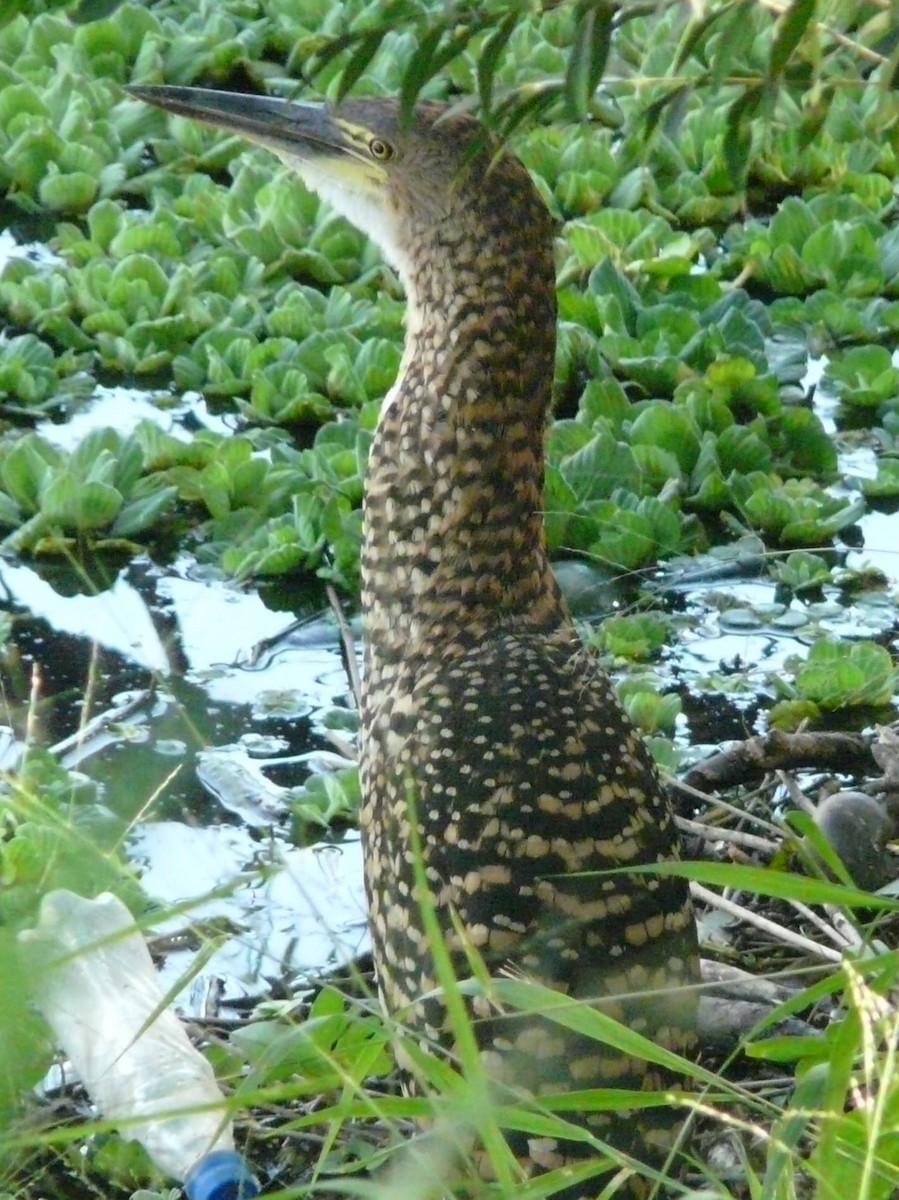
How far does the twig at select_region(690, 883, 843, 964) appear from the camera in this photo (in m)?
2.92

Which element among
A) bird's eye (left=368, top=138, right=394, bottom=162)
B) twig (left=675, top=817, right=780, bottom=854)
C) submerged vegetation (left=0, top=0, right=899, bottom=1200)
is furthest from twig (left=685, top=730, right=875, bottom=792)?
bird's eye (left=368, top=138, right=394, bottom=162)

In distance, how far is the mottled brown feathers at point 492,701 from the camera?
2.37 metres

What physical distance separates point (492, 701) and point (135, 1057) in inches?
27.5

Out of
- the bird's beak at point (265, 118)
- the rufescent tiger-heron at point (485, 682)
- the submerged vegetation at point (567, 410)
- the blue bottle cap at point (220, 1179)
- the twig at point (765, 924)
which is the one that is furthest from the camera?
the bird's beak at point (265, 118)

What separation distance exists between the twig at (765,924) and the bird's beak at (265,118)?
1281 millimetres

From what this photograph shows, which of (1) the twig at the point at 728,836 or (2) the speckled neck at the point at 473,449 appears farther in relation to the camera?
(1) the twig at the point at 728,836

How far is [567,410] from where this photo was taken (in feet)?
15.2

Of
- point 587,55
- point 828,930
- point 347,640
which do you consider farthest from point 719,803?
point 587,55

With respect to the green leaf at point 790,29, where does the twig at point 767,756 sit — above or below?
below

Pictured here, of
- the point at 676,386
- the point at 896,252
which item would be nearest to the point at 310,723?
the point at 676,386

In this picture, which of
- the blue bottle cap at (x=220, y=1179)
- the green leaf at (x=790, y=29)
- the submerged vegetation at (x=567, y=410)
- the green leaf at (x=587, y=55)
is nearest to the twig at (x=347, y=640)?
the submerged vegetation at (x=567, y=410)

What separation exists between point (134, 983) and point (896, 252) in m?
3.24

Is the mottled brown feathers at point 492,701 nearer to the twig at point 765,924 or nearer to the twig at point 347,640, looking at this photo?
the twig at point 765,924

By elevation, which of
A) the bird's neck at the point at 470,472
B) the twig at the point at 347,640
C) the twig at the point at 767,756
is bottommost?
the twig at the point at 767,756
